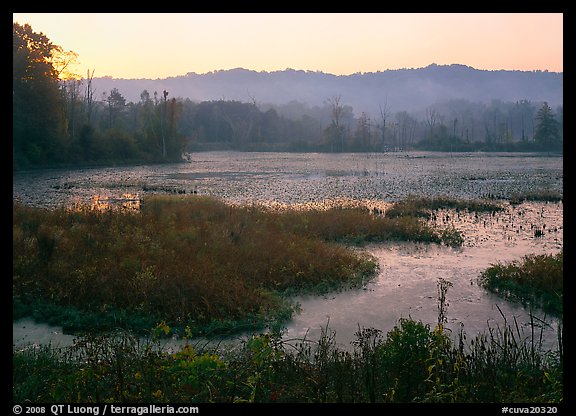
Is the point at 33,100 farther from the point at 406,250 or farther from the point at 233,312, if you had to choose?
the point at 233,312

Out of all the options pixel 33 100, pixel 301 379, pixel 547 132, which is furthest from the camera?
pixel 547 132

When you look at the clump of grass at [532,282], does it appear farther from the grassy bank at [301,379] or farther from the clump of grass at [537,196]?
the clump of grass at [537,196]

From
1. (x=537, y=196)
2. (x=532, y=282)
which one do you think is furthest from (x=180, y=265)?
(x=537, y=196)

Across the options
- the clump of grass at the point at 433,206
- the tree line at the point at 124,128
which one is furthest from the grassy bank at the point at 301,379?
the tree line at the point at 124,128

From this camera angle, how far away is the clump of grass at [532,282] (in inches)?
404

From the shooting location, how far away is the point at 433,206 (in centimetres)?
2338

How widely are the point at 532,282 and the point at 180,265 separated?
8.49 metres

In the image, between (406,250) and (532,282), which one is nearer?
(532,282)

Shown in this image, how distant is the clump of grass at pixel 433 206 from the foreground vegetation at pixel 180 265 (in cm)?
348

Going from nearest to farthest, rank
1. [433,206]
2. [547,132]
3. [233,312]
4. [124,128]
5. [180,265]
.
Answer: [233,312] < [180,265] < [433,206] < [124,128] < [547,132]

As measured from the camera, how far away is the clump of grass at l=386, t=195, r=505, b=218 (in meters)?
21.2

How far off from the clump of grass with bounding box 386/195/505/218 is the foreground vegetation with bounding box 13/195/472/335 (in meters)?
3.48

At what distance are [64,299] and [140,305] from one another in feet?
5.56

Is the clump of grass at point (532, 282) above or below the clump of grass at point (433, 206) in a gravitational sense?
below
